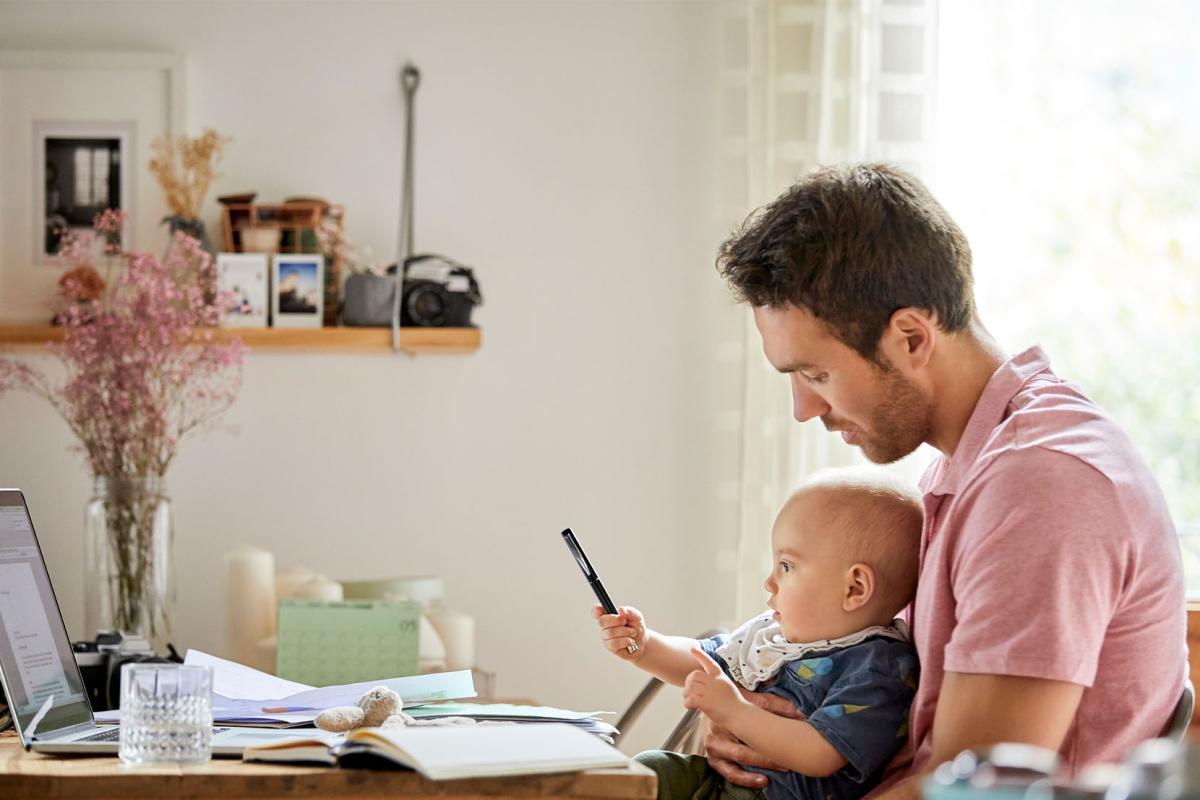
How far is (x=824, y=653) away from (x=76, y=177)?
84.2 inches

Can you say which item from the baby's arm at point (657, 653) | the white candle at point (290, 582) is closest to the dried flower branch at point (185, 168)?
the white candle at point (290, 582)

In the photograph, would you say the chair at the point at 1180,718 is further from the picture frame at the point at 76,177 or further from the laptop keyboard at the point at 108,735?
the picture frame at the point at 76,177

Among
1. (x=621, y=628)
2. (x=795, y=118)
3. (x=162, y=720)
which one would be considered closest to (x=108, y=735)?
(x=162, y=720)

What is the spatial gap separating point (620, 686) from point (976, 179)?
1.45 metres

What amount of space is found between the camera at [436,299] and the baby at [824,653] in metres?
1.38

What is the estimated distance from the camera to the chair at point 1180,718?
137 centimetres

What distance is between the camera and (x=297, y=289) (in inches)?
114

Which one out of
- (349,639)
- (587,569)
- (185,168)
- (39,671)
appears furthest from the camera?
(185,168)

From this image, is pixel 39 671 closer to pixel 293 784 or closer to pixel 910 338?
pixel 293 784

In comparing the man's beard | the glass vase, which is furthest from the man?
the glass vase

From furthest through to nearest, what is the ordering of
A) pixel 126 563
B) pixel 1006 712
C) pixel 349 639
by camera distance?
1. pixel 126 563
2. pixel 349 639
3. pixel 1006 712

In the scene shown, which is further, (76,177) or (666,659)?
(76,177)

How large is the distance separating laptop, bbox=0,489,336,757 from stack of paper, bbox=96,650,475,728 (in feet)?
0.15

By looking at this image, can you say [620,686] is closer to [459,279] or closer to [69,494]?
[459,279]
